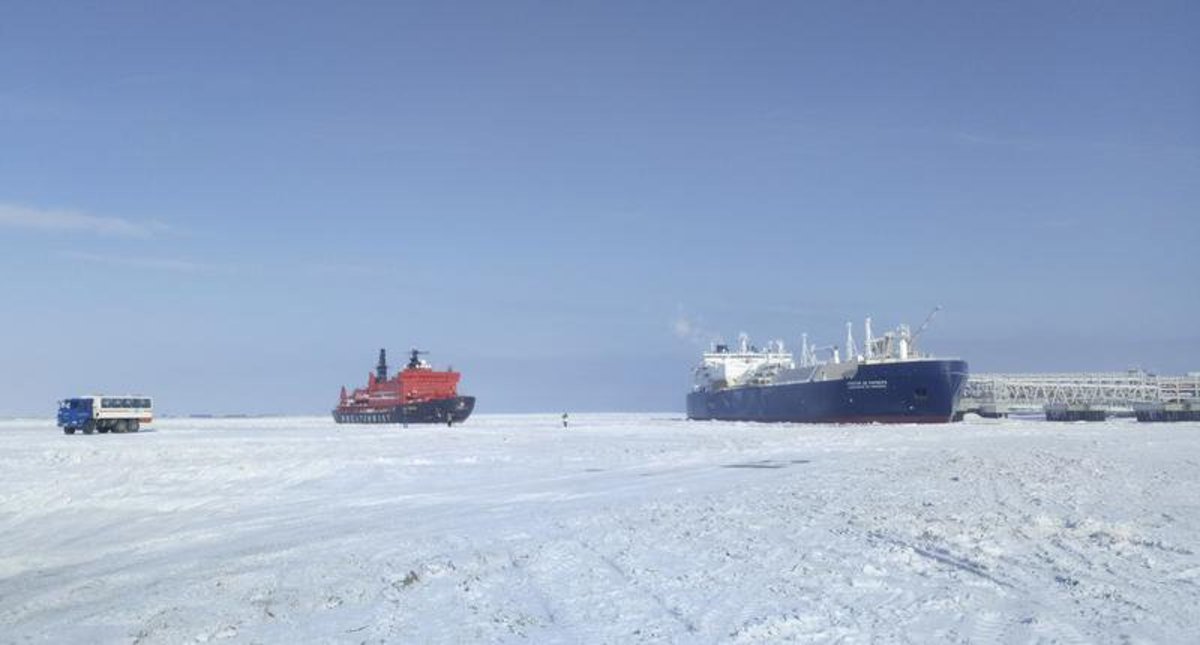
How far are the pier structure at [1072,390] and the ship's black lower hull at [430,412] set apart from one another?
155 feet

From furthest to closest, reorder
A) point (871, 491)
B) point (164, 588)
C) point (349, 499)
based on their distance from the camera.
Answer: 1. point (349, 499)
2. point (871, 491)
3. point (164, 588)

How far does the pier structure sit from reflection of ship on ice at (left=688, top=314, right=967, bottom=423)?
65.2 feet

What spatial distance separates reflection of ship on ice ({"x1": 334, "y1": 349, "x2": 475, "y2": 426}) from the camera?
89.4 m

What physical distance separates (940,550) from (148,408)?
207 ft

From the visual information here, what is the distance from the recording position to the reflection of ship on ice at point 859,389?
70750 mm

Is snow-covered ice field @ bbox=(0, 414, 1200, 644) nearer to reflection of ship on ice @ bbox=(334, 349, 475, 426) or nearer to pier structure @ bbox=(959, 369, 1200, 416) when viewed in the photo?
reflection of ship on ice @ bbox=(334, 349, 475, 426)

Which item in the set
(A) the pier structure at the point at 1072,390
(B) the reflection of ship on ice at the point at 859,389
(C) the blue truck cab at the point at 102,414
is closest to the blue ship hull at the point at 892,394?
(B) the reflection of ship on ice at the point at 859,389

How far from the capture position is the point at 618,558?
11.4 m

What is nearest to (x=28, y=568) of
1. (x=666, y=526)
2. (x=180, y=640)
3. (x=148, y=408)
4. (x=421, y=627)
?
(x=180, y=640)

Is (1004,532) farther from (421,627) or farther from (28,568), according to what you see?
(28,568)

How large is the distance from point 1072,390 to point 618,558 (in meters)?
102

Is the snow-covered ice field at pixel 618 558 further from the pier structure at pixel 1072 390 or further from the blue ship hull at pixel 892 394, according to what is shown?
the pier structure at pixel 1072 390

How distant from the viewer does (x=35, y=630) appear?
9.38 meters

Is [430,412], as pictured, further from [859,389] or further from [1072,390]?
[1072,390]
